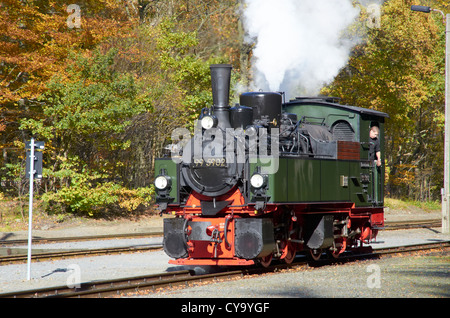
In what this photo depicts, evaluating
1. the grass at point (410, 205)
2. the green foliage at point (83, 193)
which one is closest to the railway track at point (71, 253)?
the green foliage at point (83, 193)

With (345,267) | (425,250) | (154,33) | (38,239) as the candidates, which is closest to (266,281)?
(345,267)

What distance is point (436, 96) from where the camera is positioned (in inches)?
1318

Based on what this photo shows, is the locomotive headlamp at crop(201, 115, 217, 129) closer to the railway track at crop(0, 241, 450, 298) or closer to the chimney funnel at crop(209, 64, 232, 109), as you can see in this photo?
the chimney funnel at crop(209, 64, 232, 109)

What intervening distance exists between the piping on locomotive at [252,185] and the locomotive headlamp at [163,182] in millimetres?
20

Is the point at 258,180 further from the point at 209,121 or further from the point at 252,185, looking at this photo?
the point at 209,121

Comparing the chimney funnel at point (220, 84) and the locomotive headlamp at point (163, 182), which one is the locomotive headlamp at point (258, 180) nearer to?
the chimney funnel at point (220, 84)

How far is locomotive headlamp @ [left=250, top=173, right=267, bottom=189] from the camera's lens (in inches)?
451

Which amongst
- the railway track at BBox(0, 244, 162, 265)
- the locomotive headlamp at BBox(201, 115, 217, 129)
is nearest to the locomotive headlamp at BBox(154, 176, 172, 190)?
the locomotive headlamp at BBox(201, 115, 217, 129)

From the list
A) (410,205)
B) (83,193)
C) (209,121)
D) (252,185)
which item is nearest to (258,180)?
(252,185)

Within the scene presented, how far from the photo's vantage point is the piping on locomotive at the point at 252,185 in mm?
11664

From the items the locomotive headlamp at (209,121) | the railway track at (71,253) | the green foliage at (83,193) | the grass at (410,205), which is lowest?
the railway track at (71,253)

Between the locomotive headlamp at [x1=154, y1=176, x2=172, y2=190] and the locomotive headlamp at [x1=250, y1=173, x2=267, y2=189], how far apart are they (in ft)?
6.23
